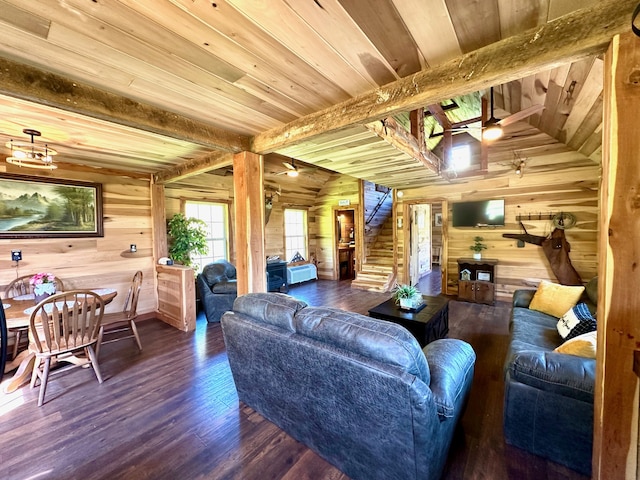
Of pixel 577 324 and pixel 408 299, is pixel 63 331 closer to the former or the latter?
pixel 408 299

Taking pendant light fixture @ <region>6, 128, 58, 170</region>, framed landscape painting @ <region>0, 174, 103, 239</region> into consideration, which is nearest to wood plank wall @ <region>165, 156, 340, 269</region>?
framed landscape painting @ <region>0, 174, 103, 239</region>

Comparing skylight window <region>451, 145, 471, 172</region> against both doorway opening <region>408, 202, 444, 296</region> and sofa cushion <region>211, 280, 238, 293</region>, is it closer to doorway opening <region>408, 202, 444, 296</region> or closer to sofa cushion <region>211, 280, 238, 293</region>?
doorway opening <region>408, 202, 444, 296</region>

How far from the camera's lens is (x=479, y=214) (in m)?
5.30

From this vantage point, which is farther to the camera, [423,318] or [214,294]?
[214,294]

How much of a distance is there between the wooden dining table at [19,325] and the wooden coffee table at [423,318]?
10.1ft

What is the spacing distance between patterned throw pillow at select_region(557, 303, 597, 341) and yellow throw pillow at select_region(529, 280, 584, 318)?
24.0 inches

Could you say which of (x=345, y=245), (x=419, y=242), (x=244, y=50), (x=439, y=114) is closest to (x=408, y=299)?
(x=439, y=114)

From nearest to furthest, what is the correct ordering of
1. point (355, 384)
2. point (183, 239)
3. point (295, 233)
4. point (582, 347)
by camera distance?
point (355, 384) < point (582, 347) < point (183, 239) < point (295, 233)

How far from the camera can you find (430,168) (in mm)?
4426

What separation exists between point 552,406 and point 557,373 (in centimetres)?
20

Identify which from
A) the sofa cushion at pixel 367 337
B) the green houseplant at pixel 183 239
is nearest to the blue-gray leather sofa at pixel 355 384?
the sofa cushion at pixel 367 337

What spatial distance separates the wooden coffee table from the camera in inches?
110

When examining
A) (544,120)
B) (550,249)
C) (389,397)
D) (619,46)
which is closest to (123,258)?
(389,397)

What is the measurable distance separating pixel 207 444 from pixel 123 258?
3.54 m
